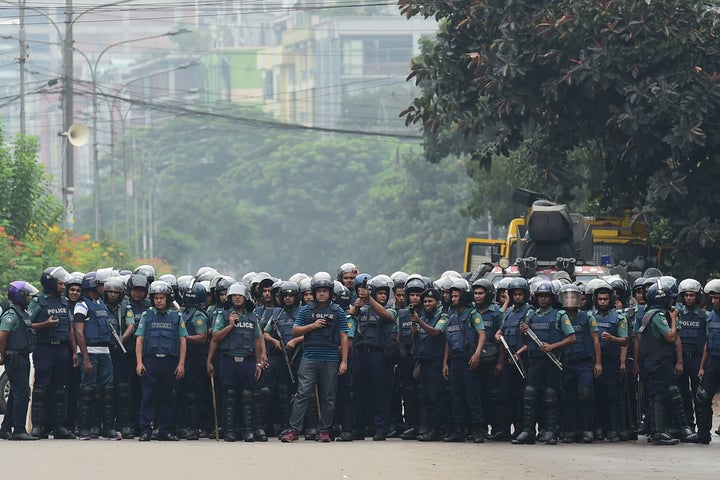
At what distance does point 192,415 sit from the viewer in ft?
61.8

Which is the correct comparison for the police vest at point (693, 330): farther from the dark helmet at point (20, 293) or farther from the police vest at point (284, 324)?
the dark helmet at point (20, 293)

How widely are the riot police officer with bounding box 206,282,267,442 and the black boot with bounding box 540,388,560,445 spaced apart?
9.29 feet

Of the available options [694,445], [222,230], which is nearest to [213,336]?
[694,445]

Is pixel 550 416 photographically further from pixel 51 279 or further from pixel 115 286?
pixel 51 279

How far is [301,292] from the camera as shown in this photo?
1933 cm

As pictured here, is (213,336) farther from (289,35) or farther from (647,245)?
(289,35)

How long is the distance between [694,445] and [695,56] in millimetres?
9171

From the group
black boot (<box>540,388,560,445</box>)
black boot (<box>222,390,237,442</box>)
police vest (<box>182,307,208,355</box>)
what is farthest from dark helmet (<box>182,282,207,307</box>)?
black boot (<box>540,388,560,445</box>)

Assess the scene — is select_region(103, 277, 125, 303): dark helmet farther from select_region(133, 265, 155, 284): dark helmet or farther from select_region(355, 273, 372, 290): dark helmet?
select_region(355, 273, 372, 290): dark helmet

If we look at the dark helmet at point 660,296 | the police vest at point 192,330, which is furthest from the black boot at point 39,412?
the dark helmet at point 660,296

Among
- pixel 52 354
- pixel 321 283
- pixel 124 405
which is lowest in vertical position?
pixel 124 405

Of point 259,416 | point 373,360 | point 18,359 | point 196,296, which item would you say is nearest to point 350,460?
point 259,416

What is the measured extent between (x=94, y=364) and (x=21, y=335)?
787mm

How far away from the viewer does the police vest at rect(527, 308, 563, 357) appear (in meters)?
18.7
